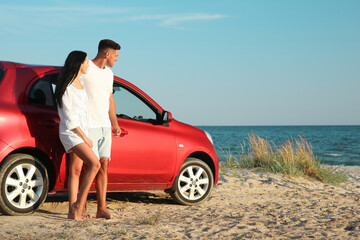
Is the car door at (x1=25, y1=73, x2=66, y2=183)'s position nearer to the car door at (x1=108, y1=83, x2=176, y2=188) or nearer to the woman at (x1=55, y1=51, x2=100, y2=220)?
the woman at (x1=55, y1=51, x2=100, y2=220)

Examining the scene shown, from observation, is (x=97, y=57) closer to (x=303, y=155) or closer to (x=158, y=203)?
(x=158, y=203)

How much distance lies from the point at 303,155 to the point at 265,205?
474cm

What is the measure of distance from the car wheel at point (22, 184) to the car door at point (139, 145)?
891mm

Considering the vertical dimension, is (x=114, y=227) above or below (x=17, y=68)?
below

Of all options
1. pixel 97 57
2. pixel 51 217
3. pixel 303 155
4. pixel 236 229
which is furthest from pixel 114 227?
pixel 303 155

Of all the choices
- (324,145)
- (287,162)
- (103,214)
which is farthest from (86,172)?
(324,145)

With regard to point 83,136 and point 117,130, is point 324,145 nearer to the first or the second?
point 117,130

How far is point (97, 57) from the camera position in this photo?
5.43 meters

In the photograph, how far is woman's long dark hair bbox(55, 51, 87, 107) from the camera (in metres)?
5.00

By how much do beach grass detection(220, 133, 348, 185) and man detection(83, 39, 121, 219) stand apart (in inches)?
232

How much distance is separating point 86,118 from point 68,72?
55 cm

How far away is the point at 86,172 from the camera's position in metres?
5.26

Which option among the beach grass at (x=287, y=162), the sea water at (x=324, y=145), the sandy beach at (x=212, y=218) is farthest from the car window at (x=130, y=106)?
the beach grass at (x=287, y=162)

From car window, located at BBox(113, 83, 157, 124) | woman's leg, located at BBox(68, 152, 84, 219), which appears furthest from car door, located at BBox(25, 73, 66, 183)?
car window, located at BBox(113, 83, 157, 124)
